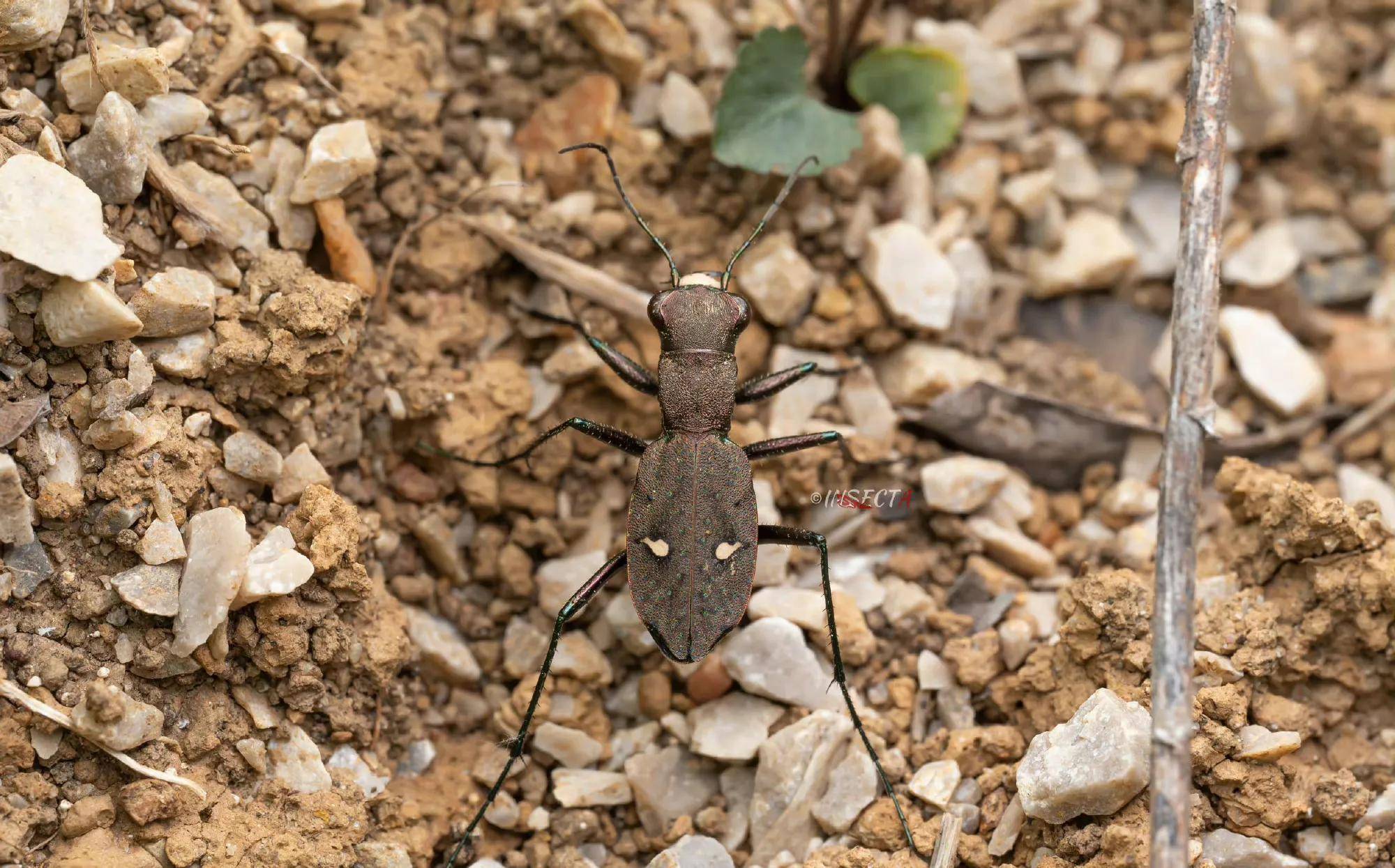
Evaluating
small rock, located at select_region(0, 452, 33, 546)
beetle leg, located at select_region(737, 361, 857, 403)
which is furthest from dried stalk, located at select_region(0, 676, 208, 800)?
beetle leg, located at select_region(737, 361, 857, 403)

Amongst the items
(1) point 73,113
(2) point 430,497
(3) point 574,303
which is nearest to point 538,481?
(2) point 430,497

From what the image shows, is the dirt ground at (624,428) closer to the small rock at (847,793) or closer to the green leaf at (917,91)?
the small rock at (847,793)

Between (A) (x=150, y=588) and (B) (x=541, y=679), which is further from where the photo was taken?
(B) (x=541, y=679)

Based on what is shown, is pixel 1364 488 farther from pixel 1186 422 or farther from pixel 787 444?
pixel 787 444

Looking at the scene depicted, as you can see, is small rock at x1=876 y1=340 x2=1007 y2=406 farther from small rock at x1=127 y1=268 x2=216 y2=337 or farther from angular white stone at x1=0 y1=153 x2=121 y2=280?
angular white stone at x1=0 y1=153 x2=121 y2=280

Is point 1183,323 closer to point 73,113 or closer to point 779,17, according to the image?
point 779,17

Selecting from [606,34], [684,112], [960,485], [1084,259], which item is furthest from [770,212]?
[1084,259]
